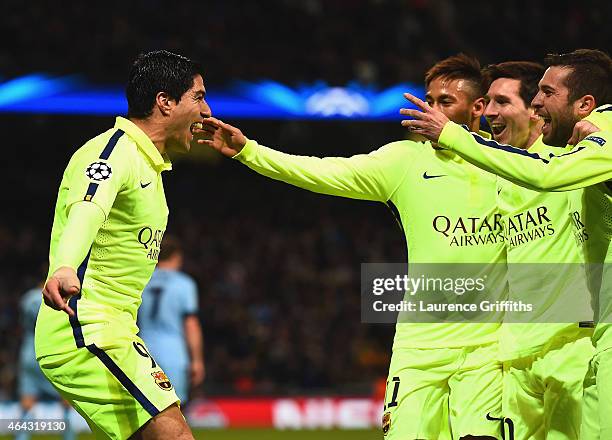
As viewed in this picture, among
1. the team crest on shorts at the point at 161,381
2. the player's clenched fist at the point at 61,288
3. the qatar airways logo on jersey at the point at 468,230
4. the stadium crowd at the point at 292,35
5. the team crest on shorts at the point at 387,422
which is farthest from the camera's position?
the stadium crowd at the point at 292,35

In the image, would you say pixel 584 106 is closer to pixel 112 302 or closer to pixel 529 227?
pixel 529 227

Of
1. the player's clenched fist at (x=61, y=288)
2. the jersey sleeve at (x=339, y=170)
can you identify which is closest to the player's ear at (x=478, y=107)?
the jersey sleeve at (x=339, y=170)

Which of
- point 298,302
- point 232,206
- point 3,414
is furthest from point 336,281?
point 3,414

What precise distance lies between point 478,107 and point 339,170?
90cm

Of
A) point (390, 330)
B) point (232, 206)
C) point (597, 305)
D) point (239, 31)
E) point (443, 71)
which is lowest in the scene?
point (597, 305)

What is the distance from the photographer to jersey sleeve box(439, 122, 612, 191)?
4312 millimetres

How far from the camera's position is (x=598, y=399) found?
4379 mm

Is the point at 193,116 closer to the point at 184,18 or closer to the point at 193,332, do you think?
the point at 193,332

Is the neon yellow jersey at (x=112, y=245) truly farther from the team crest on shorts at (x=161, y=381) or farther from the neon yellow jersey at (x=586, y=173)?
the neon yellow jersey at (x=586, y=173)

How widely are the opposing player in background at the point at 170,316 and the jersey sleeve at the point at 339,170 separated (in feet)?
14.2

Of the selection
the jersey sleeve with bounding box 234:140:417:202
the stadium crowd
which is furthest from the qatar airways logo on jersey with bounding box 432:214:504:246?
the stadium crowd

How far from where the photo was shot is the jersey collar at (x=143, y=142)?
15.7ft

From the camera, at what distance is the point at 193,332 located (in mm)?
9508

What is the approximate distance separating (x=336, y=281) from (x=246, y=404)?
4.47 m
